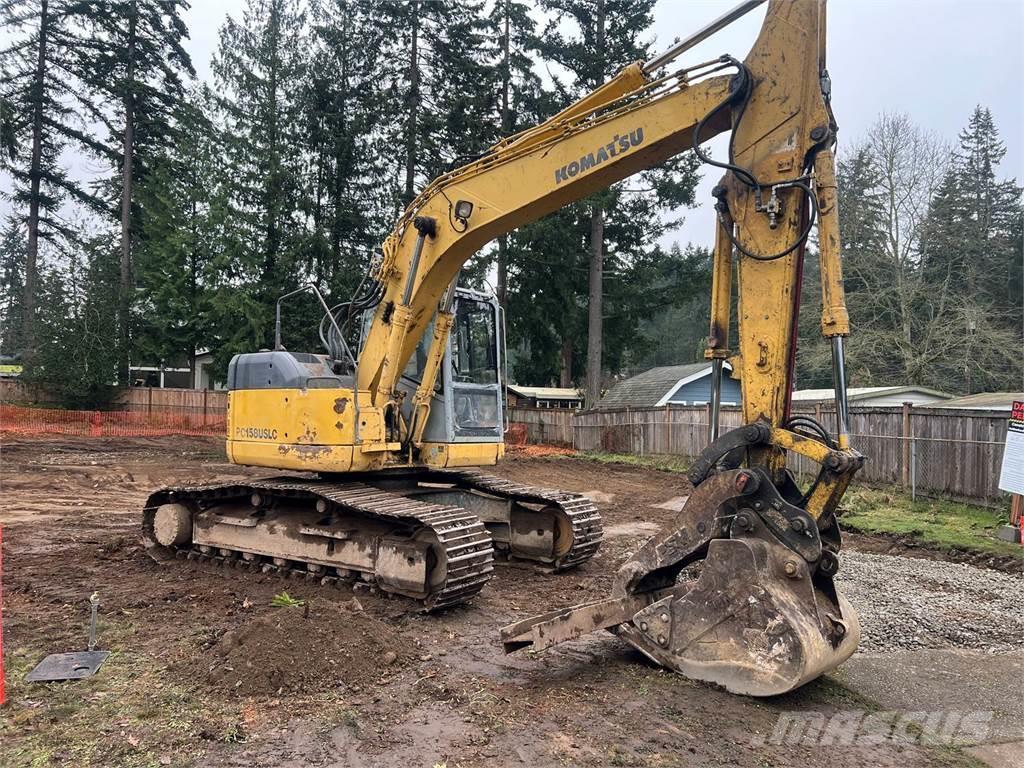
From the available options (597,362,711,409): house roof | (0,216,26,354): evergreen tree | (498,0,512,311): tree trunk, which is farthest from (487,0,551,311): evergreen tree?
(0,216,26,354): evergreen tree

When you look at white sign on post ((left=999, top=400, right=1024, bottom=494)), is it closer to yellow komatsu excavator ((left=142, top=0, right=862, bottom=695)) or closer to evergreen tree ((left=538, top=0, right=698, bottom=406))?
yellow komatsu excavator ((left=142, top=0, right=862, bottom=695))

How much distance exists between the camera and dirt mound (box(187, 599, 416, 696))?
445 centimetres

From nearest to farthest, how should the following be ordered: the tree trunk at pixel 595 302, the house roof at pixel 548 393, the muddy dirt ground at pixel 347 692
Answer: the muddy dirt ground at pixel 347 692 < the tree trunk at pixel 595 302 < the house roof at pixel 548 393

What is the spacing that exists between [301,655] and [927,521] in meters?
10.1

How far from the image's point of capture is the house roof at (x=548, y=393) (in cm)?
3319

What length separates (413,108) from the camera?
89.9 feet

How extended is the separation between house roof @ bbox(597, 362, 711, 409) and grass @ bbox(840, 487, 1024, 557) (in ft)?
47.3

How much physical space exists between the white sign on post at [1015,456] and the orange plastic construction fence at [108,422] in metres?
23.3

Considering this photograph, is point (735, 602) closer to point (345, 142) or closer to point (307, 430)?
point (307, 430)

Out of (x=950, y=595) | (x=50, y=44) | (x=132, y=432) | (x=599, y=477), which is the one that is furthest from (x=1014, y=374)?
(x=50, y=44)

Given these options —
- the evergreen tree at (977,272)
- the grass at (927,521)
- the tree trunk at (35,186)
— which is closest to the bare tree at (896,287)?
the evergreen tree at (977,272)

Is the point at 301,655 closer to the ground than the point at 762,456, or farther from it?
closer to the ground

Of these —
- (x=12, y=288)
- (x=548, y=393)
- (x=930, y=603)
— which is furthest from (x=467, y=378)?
(x=12, y=288)

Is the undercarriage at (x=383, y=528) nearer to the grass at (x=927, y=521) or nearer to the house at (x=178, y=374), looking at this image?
the grass at (x=927, y=521)
